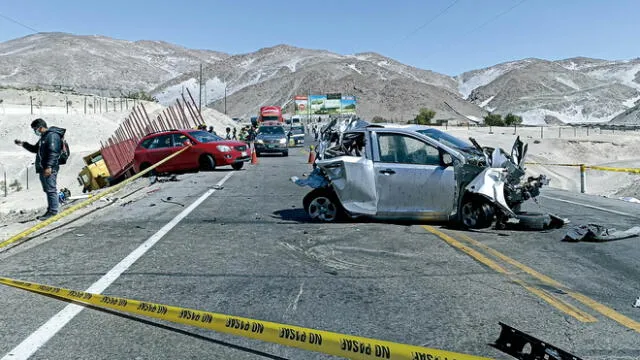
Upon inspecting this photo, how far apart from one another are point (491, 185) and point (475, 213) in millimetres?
542

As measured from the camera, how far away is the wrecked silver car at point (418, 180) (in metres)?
8.90

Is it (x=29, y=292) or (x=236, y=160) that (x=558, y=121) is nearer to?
(x=236, y=160)

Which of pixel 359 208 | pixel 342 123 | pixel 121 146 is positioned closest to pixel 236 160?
pixel 121 146

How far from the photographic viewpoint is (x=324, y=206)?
32.7ft

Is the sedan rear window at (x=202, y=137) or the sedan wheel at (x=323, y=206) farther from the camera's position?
the sedan rear window at (x=202, y=137)

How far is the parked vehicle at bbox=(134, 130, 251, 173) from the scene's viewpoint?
66.2 feet

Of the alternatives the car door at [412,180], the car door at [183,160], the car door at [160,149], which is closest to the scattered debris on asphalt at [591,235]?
the car door at [412,180]

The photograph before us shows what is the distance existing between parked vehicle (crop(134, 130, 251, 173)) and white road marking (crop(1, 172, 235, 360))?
424 inches

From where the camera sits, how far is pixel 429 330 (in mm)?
4637

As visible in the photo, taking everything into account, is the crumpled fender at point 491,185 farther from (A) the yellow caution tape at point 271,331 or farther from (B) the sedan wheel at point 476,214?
(A) the yellow caution tape at point 271,331

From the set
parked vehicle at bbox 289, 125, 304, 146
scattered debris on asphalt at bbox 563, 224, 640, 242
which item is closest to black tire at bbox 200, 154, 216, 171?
scattered debris on asphalt at bbox 563, 224, 640, 242

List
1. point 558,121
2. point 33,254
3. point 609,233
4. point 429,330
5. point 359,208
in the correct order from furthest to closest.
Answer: point 558,121 → point 359,208 → point 609,233 → point 33,254 → point 429,330

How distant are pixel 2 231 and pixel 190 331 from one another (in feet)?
22.5

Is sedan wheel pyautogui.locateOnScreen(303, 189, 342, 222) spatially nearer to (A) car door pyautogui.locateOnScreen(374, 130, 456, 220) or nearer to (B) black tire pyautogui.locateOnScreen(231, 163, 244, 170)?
(A) car door pyautogui.locateOnScreen(374, 130, 456, 220)
